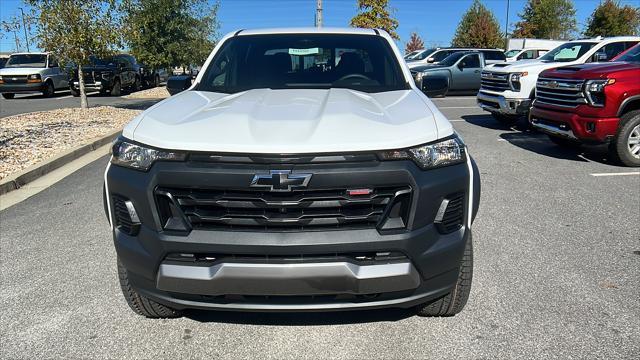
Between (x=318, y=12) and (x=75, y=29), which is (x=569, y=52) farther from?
(x=318, y=12)

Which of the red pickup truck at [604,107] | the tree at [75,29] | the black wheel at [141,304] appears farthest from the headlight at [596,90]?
the tree at [75,29]

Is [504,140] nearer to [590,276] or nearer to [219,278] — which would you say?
[590,276]

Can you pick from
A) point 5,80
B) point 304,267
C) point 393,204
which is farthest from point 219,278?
point 5,80

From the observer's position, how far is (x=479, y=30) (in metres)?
44.4

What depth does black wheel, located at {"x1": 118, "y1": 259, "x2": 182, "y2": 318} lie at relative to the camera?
2.86 metres

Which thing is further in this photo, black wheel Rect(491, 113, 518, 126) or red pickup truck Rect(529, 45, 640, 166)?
black wheel Rect(491, 113, 518, 126)

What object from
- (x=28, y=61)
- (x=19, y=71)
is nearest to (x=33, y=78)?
(x=19, y=71)

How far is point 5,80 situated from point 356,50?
21296 mm

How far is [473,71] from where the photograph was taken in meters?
18.7

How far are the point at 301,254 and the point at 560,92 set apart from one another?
6473 millimetres

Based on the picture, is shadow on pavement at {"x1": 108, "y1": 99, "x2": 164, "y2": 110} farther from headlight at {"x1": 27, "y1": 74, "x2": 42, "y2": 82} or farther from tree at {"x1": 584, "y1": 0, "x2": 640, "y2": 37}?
tree at {"x1": 584, "y1": 0, "x2": 640, "y2": 37}

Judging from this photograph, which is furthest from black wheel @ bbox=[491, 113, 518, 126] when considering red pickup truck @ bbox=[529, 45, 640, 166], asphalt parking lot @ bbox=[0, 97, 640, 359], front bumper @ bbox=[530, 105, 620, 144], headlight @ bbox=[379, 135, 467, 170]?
headlight @ bbox=[379, 135, 467, 170]

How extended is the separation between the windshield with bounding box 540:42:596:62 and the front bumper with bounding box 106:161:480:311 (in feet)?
31.9

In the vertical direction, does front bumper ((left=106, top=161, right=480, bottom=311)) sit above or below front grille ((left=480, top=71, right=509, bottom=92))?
below
